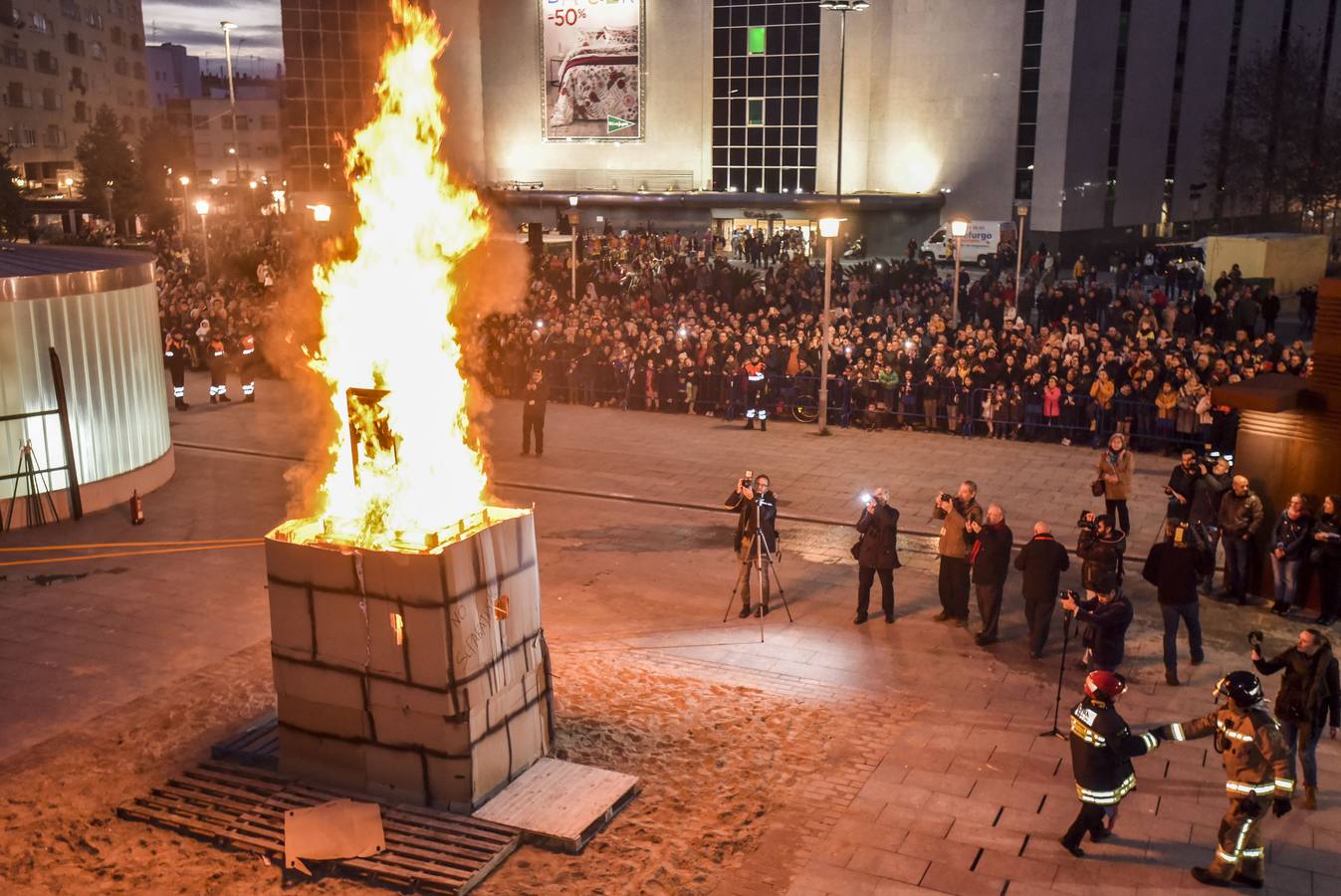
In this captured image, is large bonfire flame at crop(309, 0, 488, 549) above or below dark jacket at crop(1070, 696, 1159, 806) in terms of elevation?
above

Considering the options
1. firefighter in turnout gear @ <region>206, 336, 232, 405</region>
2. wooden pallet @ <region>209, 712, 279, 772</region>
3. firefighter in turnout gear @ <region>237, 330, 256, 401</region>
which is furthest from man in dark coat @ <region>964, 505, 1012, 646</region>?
firefighter in turnout gear @ <region>237, 330, 256, 401</region>

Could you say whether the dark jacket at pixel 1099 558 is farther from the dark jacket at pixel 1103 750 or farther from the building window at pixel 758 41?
the building window at pixel 758 41

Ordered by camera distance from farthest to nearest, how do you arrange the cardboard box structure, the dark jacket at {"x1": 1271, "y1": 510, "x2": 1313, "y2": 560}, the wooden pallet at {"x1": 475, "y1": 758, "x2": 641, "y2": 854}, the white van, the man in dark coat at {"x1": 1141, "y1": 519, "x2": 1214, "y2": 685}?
the white van, the dark jacket at {"x1": 1271, "y1": 510, "x2": 1313, "y2": 560}, the man in dark coat at {"x1": 1141, "y1": 519, "x2": 1214, "y2": 685}, the cardboard box structure, the wooden pallet at {"x1": 475, "y1": 758, "x2": 641, "y2": 854}

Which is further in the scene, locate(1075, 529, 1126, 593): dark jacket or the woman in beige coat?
the woman in beige coat

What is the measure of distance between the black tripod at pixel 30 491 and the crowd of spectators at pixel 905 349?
9.80 meters

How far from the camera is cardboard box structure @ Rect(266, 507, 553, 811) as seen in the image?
29.7 feet

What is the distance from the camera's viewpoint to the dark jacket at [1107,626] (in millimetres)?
11109

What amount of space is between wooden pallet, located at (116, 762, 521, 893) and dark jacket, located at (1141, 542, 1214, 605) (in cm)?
687

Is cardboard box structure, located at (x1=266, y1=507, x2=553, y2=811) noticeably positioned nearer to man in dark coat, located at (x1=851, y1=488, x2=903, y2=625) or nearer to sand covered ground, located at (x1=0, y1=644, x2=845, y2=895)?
sand covered ground, located at (x1=0, y1=644, x2=845, y2=895)

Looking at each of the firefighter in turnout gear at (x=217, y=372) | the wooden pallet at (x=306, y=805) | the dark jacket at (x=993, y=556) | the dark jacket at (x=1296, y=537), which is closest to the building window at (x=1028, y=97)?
the firefighter in turnout gear at (x=217, y=372)

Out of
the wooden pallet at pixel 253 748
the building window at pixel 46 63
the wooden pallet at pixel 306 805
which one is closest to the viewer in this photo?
the wooden pallet at pixel 306 805

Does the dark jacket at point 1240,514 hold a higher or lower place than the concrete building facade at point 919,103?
lower

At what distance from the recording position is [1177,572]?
11.7 metres

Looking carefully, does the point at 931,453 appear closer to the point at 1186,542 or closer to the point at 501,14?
the point at 1186,542
